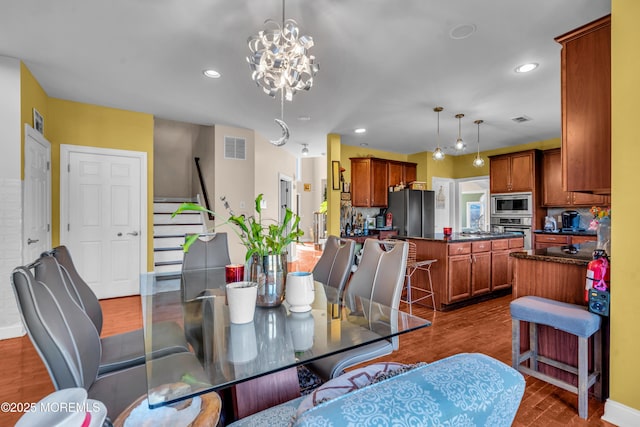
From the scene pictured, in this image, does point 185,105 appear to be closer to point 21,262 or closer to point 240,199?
point 240,199

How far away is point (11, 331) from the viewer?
3.02m

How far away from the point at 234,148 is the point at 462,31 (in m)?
3.92

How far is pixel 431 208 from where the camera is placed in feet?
20.8

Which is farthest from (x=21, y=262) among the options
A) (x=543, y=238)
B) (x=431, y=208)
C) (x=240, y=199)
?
(x=543, y=238)

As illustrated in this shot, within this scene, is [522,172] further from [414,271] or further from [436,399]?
[436,399]

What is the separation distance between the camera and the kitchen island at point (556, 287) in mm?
2129

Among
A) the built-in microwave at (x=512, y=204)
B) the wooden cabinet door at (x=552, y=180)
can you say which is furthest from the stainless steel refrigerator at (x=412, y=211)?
the wooden cabinet door at (x=552, y=180)

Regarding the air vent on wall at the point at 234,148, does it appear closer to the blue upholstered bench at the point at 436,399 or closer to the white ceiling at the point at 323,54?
the white ceiling at the point at 323,54

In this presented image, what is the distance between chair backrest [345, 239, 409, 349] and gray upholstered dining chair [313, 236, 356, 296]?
15 centimetres

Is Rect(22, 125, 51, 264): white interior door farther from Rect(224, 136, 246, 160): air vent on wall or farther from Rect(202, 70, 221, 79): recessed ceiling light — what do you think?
Rect(224, 136, 246, 160): air vent on wall

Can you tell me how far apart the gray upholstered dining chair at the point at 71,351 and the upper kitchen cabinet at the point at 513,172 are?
6.50 meters

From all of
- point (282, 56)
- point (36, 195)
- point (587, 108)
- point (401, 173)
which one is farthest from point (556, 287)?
point (36, 195)

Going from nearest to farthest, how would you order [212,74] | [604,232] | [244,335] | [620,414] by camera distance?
[244,335] → [620,414] → [604,232] → [212,74]

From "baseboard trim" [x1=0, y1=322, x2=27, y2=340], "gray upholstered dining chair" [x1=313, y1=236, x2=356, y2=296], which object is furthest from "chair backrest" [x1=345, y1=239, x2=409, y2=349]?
"baseboard trim" [x1=0, y1=322, x2=27, y2=340]
